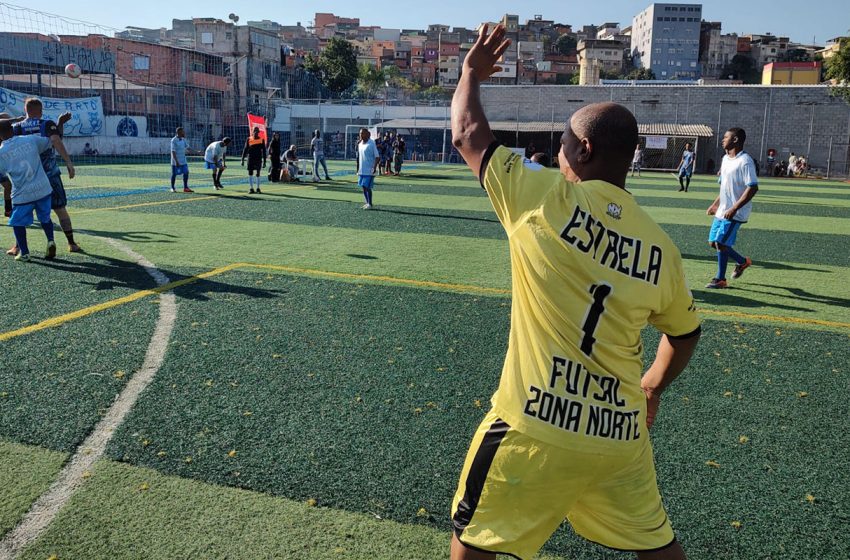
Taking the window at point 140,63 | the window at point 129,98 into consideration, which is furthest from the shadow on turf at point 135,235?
the window at point 140,63

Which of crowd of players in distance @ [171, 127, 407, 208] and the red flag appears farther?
the red flag

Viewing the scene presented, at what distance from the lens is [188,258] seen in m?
9.89

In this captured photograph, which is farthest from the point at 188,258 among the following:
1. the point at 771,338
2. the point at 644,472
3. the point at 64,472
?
the point at 644,472

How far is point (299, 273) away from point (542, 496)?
732cm

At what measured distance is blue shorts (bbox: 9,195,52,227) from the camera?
29.5 feet

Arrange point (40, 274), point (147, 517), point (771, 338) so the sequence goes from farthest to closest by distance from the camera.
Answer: point (40, 274) < point (771, 338) < point (147, 517)

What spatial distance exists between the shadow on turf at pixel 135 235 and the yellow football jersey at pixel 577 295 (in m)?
10.2

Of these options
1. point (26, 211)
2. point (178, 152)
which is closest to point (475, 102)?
point (26, 211)

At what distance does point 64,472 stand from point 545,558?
2.54m

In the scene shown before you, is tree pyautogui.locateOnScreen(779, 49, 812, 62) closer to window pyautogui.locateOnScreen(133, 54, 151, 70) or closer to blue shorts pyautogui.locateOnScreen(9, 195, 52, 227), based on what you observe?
window pyautogui.locateOnScreen(133, 54, 151, 70)

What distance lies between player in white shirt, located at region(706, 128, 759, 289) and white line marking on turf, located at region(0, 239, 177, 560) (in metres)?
6.92

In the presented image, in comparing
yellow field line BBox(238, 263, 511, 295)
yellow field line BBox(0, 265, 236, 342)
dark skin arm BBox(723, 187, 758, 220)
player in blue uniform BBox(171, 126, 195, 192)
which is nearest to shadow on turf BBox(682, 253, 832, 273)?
dark skin arm BBox(723, 187, 758, 220)

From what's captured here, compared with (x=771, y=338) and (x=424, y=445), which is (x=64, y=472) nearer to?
(x=424, y=445)

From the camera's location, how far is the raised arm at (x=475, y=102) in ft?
7.25
